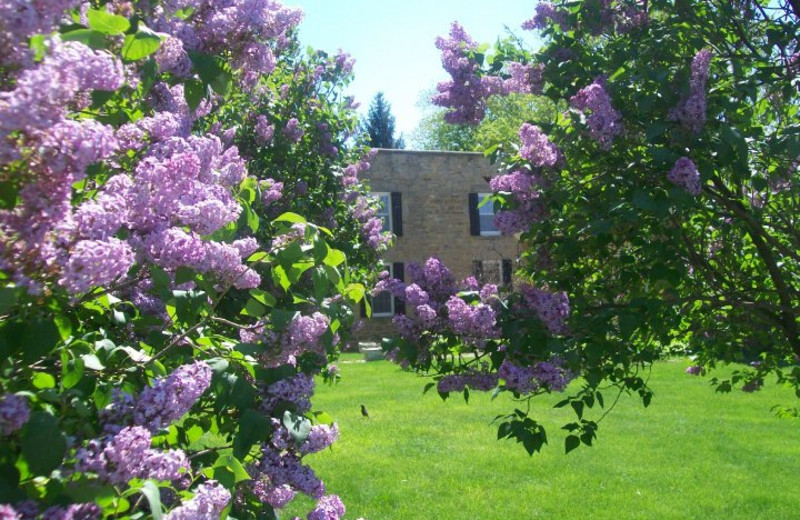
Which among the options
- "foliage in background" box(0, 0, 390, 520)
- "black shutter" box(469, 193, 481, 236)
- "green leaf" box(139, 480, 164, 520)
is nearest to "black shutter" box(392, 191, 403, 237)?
"black shutter" box(469, 193, 481, 236)

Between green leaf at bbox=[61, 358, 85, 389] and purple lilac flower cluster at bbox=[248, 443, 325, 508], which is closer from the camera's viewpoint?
green leaf at bbox=[61, 358, 85, 389]

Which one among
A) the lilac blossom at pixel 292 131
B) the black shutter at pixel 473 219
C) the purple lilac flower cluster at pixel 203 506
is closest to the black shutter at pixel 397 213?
the black shutter at pixel 473 219

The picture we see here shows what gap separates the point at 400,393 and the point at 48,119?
1275cm

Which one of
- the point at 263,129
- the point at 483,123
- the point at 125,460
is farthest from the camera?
the point at 483,123

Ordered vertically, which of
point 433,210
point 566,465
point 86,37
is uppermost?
point 433,210

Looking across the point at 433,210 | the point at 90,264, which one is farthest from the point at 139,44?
the point at 433,210

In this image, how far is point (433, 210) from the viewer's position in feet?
76.8

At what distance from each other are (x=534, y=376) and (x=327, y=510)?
1.07 meters

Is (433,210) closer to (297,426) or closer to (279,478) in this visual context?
(279,478)

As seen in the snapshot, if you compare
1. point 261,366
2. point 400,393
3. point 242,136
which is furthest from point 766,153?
point 400,393

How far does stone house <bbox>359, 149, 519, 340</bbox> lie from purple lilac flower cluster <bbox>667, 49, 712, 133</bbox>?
767 inches

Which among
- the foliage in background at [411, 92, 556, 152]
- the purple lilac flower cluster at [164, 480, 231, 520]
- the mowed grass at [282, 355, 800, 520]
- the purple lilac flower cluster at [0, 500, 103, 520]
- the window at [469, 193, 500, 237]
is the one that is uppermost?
the foliage in background at [411, 92, 556, 152]

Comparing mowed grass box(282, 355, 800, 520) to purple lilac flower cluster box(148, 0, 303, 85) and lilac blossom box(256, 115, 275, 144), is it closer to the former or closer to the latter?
lilac blossom box(256, 115, 275, 144)

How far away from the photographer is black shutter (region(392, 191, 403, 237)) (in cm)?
2286
